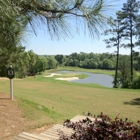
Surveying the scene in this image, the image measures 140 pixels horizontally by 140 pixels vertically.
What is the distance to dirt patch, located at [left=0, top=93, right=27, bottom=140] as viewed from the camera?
2.76 metres

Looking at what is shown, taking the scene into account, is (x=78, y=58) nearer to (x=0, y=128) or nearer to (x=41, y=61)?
(x=41, y=61)

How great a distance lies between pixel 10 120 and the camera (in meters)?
3.24

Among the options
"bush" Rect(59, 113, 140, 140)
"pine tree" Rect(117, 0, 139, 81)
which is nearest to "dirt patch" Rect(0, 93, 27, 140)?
"bush" Rect(59, 113, 140, 140)

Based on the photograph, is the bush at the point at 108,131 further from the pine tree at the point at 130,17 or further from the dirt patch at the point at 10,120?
the pine tree at the point at 130,17

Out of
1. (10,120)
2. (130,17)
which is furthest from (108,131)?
(130,17)

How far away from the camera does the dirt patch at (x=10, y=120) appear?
2.76m

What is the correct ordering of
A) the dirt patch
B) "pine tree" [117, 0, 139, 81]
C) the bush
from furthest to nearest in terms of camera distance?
1. "pine tree" [117, 0, 139, 81]
2. the dirt patch
3. the bush

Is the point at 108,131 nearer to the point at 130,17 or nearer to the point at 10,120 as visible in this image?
the point at 10,120

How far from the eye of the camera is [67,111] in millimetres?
4531

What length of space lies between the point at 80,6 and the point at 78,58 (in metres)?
53.1

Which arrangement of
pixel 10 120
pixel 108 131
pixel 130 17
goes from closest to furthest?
1. pixel 108 131
2. pixel 10 120
3. pixel 130 17

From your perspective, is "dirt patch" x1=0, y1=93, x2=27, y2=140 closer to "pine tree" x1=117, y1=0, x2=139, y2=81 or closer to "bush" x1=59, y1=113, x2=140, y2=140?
"bush" x1=59, y1=113, x2=140, y2=140

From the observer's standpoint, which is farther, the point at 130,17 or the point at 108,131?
the point at 130,17

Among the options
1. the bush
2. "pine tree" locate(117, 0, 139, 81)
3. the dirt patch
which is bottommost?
the dirt patch
